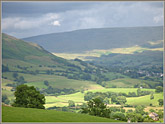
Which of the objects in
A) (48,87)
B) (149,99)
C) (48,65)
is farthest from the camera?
(48,65)

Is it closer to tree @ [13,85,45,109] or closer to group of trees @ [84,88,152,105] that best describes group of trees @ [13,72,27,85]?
group of trees @ [84,88,152,105]

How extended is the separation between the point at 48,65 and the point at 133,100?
108 meters

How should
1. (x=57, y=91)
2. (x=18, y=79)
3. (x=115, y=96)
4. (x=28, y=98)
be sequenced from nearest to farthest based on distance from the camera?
(x=28, y=98)
(x=115, y=96)
(x=57, y=91)
(x=18, y=79)

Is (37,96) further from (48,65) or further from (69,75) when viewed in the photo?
(48,65)

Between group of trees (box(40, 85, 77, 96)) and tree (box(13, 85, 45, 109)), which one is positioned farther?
group of trees (box(40, 85, 77, 96))

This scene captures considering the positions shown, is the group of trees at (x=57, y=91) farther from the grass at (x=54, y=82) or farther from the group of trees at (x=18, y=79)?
the group of trees at (x=18, y=79)

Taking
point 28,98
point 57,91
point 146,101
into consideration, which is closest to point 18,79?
point 57,91

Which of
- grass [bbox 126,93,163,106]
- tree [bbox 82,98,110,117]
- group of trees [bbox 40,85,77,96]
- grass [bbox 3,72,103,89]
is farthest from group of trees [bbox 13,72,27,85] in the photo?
tree [bbox 82,98,110,117]

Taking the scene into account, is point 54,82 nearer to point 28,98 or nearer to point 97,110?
point 28,98

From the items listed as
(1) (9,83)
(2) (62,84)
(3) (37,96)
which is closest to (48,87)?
(2) (62,84)

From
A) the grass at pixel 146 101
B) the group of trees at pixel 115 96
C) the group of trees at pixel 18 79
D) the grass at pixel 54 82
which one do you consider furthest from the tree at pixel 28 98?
the group of trees at pixel 18 79

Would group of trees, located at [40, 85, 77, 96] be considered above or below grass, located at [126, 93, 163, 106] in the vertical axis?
above

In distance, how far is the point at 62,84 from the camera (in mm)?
137375

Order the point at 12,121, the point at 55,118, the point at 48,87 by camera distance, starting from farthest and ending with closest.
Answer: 1. the point at 48,87
2. the point at 55,118
3. the point at 12,121
